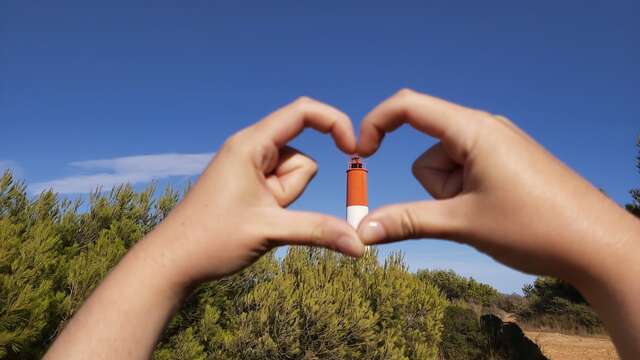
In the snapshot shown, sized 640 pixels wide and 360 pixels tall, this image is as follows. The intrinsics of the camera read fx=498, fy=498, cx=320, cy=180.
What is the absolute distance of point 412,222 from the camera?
5.42 feet

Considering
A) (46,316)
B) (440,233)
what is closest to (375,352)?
(46,316)

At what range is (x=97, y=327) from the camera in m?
1.53

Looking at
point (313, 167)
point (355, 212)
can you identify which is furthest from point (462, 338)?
point (313, 167)

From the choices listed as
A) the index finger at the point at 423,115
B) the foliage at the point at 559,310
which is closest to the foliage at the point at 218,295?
the index finger at the point at 423,115

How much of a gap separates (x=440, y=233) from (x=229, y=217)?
2.30 ft

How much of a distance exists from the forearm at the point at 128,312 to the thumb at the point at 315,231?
1.20 feet

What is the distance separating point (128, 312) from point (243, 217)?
0.46 meters

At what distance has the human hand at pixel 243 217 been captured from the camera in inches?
64.7

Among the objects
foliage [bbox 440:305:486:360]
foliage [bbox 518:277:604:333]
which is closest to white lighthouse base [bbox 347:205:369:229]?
foliage [bbox 440:305:486:360]

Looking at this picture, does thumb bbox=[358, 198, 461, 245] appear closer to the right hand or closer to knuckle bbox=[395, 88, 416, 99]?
the right hand

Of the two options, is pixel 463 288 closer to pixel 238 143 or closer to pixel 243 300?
pixel 243 300

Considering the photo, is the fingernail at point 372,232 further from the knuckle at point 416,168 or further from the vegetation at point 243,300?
the vegetation at point 243,300

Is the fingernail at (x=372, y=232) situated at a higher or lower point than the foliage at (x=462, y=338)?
higher

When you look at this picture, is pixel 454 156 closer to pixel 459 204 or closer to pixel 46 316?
pixel 459 204
